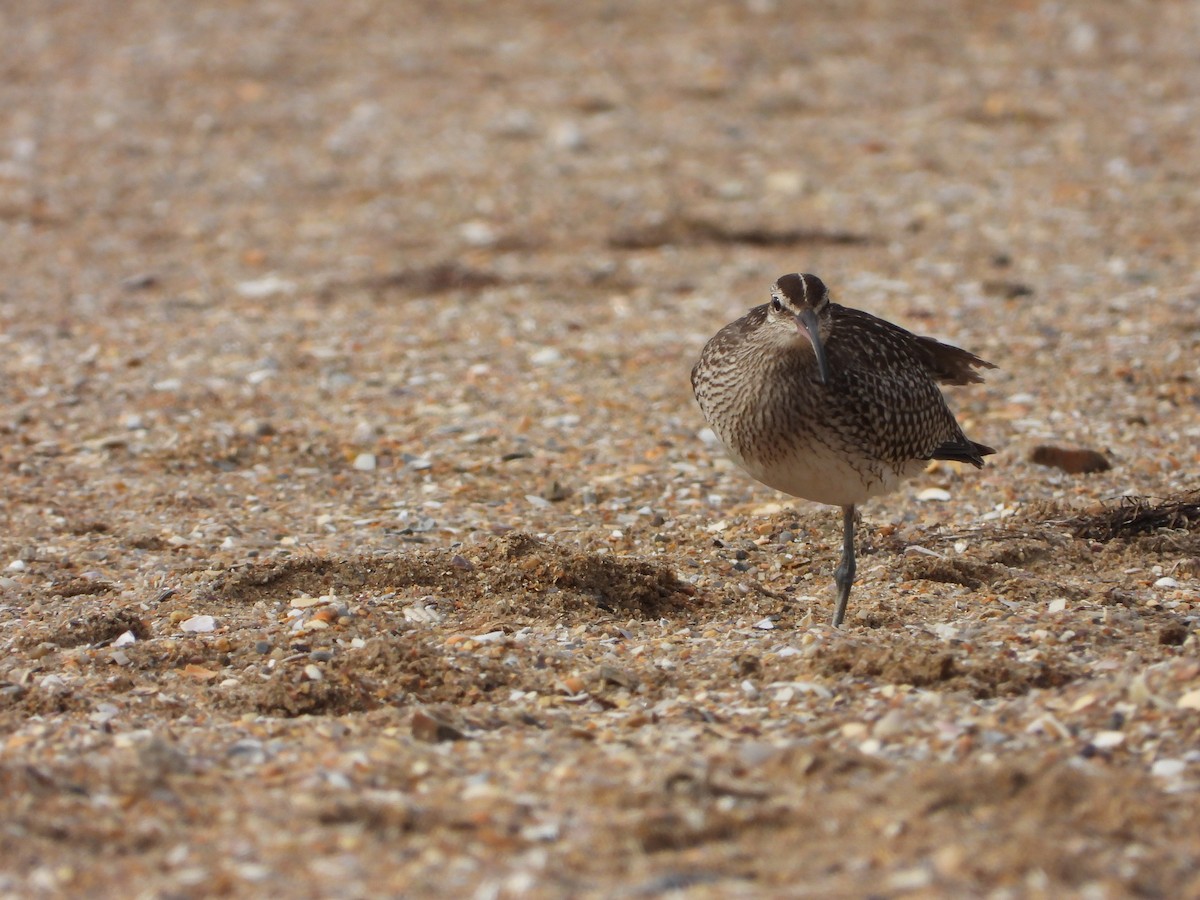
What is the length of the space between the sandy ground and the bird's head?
1.05 metres

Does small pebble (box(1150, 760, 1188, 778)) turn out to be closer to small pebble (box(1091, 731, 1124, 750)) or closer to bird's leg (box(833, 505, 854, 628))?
small pebble (box(1091, 731, 1124, 750))

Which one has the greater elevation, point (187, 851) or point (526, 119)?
point (526, 119)

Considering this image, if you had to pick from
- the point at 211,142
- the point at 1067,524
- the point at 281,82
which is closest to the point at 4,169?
the point at 211,142

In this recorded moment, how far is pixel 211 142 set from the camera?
46.5 ft

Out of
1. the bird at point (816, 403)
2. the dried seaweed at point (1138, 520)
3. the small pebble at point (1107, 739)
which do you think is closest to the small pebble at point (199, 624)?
the bird at point (816, 403)

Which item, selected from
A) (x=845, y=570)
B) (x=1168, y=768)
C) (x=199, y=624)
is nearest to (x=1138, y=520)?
(x=845, y=570)

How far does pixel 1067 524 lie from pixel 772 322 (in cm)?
170

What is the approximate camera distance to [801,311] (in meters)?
6.26

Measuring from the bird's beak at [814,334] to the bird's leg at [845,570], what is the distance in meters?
0.64

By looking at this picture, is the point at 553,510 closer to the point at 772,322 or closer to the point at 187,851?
the point at 772,322

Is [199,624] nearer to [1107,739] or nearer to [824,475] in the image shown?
[824,475]

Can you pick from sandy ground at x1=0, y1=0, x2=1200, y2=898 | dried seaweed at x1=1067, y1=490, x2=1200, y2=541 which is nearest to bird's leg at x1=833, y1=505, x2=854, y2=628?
sandy ground at x1=0, y1=0, x2=1200, y2=898

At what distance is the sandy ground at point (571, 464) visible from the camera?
4.50 meters

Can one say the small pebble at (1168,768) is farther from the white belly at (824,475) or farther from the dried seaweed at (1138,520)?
the dried seaweed at (1138,520)
